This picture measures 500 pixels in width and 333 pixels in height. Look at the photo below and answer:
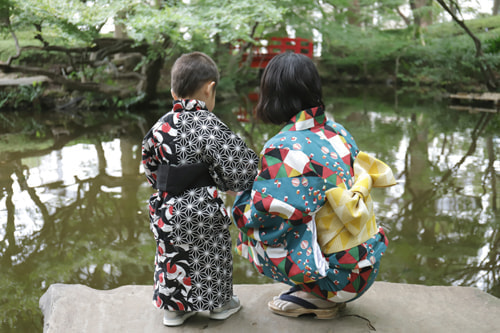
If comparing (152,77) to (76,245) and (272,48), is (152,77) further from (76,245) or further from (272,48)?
(76,245)

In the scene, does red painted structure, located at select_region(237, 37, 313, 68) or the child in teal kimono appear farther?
red painted structure, located at select_region(237, 37, 313, 68)

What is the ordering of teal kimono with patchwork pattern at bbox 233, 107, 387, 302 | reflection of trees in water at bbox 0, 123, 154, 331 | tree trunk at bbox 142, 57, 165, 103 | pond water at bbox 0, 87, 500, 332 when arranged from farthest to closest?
tree trunk at bbox 142, 57, 165, 103
pond water at bbox 0, 87, 500, 332
reflection of trees in water at bbox 0, 123, 154, 331
teal kimono with patchwork pattern at bbox 233, 107, 387, 302

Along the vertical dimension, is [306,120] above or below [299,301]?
above

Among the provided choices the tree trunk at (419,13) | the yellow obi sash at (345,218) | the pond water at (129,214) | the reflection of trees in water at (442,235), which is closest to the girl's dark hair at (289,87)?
the yellow obi sash at (345,218)

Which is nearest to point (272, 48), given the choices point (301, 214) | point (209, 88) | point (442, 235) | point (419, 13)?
point (419, 13)

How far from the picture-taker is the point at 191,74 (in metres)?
1.77

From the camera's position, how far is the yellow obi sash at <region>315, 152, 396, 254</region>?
1.65 metres

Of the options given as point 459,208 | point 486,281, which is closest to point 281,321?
point 486,281

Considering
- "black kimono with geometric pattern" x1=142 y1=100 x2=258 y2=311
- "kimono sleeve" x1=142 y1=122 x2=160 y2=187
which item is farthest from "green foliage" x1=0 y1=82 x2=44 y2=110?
"black kimono with geometric pattern" x1=142 y1=100 x2=258 y2=311

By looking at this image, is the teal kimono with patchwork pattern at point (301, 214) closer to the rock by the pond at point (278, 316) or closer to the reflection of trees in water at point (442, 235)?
the rock by the pond at point (278, 316)

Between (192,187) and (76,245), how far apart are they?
153 cm

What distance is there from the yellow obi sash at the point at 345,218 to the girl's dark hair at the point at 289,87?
1.10ft

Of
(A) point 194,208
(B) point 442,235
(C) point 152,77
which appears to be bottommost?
(B) point 442,235

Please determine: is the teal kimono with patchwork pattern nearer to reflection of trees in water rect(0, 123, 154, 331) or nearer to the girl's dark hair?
the girl's dark hair
